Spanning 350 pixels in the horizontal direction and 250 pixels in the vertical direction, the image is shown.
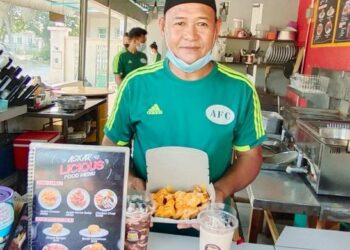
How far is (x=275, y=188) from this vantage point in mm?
2033

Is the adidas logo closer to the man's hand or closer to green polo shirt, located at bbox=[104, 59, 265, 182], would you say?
green polo shirt, located at bbox=[104, 59, 265, 182]

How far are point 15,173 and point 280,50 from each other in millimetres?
3632

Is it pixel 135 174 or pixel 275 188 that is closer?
pixel 135 174

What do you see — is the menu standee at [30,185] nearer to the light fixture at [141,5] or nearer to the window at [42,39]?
the window at [42,39]

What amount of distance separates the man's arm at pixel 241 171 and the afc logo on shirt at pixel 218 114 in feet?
0.58

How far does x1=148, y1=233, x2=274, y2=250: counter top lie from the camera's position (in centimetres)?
103

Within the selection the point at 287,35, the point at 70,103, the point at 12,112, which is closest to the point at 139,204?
the point at 12,112

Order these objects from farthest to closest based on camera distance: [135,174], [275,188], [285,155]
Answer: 1. [285,155]
2. [275,188]
3. [135,174]

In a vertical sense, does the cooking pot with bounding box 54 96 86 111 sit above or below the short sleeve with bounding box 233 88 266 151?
below

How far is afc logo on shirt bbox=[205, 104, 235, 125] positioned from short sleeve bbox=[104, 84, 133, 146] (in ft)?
0.97

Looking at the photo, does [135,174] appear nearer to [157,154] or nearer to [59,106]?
[157,154]

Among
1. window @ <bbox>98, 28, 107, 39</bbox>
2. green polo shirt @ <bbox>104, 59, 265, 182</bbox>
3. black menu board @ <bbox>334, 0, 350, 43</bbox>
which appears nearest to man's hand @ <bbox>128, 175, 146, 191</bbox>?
green polo shirt @ <bbox>104, 59, 265, 182</bbox>

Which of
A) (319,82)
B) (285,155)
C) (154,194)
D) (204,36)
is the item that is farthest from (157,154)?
(319,82)

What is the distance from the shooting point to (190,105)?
1.20 meters
